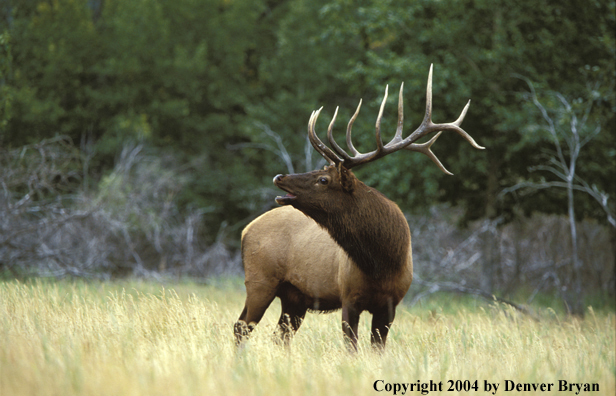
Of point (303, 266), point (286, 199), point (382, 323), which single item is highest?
point (286, 199)

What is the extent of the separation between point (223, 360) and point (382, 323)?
5.41 ft

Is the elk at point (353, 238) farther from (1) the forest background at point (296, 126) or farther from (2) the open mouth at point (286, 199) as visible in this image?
(1) the forest background at point (296, 126)

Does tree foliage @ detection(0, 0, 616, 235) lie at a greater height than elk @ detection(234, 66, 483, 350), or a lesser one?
greater

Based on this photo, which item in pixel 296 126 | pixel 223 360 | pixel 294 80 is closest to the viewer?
pixel 223 360

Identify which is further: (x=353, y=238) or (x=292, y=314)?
(x=292, y=314)

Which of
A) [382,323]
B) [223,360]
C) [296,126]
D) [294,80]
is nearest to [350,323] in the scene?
[382,323]

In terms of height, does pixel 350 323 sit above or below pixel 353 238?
below

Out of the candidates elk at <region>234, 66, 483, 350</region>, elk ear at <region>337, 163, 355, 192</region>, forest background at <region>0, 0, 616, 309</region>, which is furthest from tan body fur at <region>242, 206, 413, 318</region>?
forest background at <region>0, 0, 616, 309</region>

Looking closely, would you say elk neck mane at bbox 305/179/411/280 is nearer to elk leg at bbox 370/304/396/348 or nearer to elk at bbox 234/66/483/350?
elk at bbox 234/66/483/350

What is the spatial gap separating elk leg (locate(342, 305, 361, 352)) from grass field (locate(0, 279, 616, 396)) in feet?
0.50

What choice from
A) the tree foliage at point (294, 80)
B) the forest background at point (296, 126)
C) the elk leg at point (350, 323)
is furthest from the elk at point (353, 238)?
the tree foliage at point (294, 80)

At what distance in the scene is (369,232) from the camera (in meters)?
5.12

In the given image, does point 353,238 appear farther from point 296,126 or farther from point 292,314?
point 296,126

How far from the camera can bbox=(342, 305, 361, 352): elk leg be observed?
4988 millimetres
